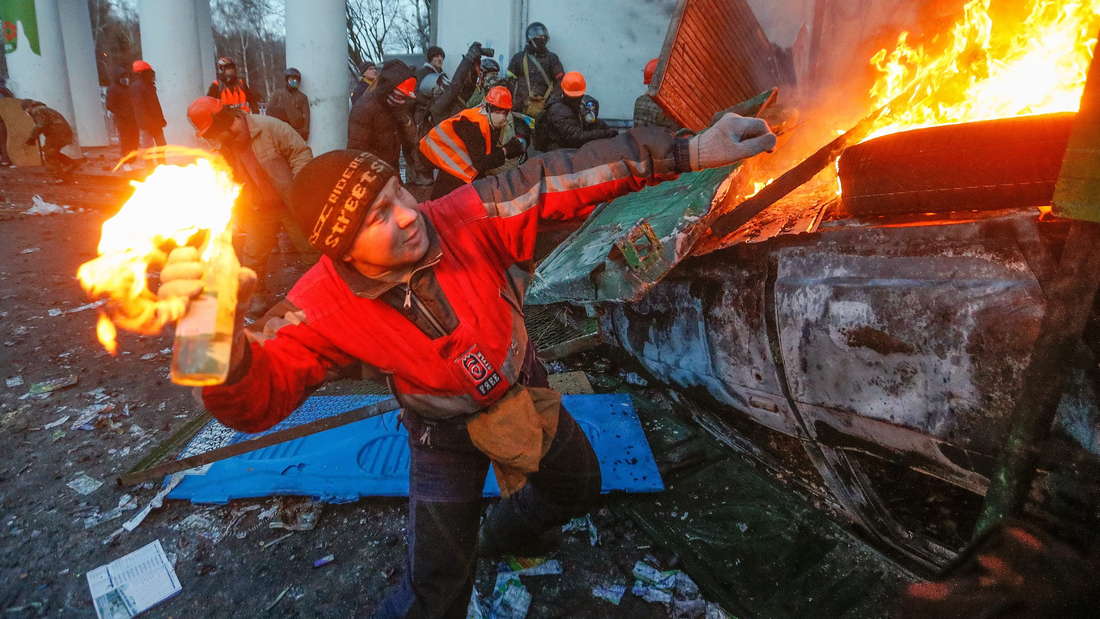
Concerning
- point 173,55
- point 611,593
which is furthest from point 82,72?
point 611,593

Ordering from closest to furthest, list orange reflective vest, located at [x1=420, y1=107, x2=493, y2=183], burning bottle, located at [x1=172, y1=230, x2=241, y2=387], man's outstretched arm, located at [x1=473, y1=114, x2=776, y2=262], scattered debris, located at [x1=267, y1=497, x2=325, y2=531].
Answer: burning bottle, located at [x1=172, y1=230, x2=241, y2=387] < man's outstretched arm, located at [x1=473, y1=114, x2=776, y2=262] < scattered debris, located at [x1=267, y1=497, x2=325, y2=531] < orange reflective vest, located at [x1=420, y1=107, x2=493, y2=183]

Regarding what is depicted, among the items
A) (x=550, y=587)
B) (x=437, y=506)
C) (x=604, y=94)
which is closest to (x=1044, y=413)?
(x=437, y=506)

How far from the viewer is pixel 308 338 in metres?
1.88

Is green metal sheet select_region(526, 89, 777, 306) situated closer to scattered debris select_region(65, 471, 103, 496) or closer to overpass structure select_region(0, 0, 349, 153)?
scattered debris select_region(65, 471, 103, 496)

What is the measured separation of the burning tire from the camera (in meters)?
1.52

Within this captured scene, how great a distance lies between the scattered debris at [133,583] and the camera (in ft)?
8.13

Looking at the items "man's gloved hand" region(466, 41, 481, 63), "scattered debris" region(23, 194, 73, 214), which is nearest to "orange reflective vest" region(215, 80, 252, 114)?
"scattered debris" region(23, 194, 73, 214)

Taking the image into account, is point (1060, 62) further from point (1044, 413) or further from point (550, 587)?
point (550, 587)

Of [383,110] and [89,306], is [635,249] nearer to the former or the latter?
[383,110]

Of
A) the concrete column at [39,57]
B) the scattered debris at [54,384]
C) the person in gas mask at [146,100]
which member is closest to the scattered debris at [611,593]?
the scattered debris at [54,384]

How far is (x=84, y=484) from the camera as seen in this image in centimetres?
328

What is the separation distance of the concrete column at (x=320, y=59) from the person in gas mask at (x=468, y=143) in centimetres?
422

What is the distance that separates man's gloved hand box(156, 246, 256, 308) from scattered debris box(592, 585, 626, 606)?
199cm

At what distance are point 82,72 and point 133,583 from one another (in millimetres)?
18665
